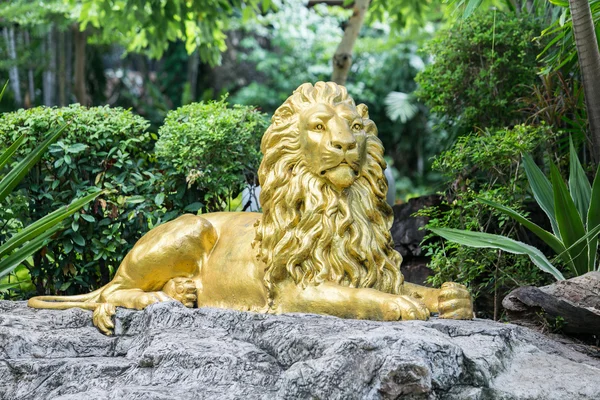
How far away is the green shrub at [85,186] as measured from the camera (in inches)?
245

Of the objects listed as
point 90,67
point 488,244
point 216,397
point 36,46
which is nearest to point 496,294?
point 488,244

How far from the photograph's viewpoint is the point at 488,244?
5.10 metres

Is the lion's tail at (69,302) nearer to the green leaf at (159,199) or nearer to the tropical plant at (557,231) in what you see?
the green leaf at (159,199)

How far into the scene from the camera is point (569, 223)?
5.34m

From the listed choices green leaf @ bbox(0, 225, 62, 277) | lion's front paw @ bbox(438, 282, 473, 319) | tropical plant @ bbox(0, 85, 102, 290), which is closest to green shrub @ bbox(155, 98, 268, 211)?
tropical plant @ bbox(0, 85, 102, 290)

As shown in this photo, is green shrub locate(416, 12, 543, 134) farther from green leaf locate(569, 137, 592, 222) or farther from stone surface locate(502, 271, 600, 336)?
stone surface locate(502, 271, 600, 336)

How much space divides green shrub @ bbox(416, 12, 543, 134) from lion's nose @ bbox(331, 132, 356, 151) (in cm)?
291

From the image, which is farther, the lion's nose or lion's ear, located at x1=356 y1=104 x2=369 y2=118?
lion's ear, located at x1=356 y1=104 x2=369 y2=118

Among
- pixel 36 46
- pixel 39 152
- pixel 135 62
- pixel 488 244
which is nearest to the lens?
pixel 488 244

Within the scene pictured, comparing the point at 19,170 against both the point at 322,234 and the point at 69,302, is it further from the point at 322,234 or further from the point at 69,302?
the point at 322,234

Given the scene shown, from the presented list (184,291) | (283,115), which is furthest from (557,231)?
(184,291)

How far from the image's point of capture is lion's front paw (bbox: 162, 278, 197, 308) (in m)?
4.93

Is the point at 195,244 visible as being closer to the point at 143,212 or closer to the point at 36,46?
the point at 143,212

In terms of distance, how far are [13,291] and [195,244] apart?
98.2 inches
